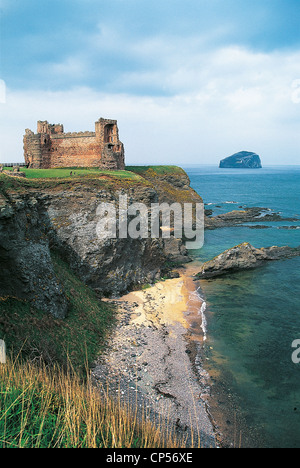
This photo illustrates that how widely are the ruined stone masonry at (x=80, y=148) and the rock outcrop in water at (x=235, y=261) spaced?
17.8m

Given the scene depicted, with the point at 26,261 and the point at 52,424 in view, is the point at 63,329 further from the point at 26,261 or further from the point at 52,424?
the point at 52,424

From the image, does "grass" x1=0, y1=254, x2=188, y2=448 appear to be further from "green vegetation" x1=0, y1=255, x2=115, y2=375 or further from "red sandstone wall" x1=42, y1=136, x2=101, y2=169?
"red sandstone wall" x1=42, y1=136, x2=101, y2=169

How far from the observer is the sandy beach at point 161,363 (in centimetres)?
1459

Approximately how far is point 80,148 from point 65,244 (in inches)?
678

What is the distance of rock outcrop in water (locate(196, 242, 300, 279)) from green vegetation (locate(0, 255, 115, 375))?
15.4 meters

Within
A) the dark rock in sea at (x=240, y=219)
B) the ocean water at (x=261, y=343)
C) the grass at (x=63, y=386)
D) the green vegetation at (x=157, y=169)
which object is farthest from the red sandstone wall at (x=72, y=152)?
the dark rock in sea at (x=240, y=219)

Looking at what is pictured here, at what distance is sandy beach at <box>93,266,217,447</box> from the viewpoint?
574 inches

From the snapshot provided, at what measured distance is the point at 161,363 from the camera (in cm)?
1864

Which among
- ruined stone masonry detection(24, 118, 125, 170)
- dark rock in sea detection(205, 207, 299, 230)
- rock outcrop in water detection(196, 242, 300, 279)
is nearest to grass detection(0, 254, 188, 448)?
rock outcrop in water detection(196, 242, 300, 279)

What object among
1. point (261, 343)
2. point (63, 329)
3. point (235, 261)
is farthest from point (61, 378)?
→ point (235, 261)

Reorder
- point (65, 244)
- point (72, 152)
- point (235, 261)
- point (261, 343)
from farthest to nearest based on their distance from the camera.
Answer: point (72, 152) → point (235, 261) → point (65, 244) → point (261, 343)

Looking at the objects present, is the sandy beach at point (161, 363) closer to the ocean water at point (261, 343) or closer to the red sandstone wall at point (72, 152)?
the ocean water at point (261, 343)
